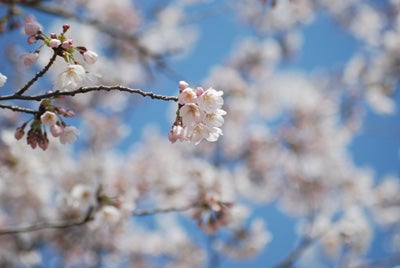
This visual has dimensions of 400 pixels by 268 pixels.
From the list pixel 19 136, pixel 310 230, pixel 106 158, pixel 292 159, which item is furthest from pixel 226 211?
pixel 292 159

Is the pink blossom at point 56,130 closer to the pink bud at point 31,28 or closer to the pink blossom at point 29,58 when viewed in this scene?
the pink blossom at point 29,58

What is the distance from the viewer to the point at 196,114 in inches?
64.1

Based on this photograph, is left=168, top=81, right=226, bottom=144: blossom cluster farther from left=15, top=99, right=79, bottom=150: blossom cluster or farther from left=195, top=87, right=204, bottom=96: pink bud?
left=15, top=99, right=79, bottom=150: blossom cluster

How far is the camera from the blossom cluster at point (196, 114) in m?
1.60

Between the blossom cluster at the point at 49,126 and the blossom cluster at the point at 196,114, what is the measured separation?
482 mm

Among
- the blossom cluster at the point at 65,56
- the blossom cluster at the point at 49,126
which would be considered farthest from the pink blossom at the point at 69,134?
the blossom cluster at the point at 65,56

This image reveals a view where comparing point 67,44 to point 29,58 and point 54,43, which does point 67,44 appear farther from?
point 29,58

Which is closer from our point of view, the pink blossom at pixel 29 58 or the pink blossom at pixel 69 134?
the pink blossom at pixel 29 58

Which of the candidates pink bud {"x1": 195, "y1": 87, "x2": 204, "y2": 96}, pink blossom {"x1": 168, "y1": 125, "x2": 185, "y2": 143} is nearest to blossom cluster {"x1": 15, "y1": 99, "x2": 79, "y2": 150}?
pink blossom {"x1": 168, "y1": 125, "x2": 185, "y2": 143}

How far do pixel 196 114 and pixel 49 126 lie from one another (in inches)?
26.4

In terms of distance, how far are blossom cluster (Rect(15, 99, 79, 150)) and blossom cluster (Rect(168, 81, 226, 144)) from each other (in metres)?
0.48

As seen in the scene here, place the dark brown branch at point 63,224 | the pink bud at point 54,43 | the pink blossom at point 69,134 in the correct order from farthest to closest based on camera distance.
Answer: the dark brown branch at point 63,224 → the pink blossom at point 69,134 → the pink bud at point 54,43

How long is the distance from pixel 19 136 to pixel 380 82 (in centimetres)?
731

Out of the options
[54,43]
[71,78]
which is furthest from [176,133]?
[54,43]
